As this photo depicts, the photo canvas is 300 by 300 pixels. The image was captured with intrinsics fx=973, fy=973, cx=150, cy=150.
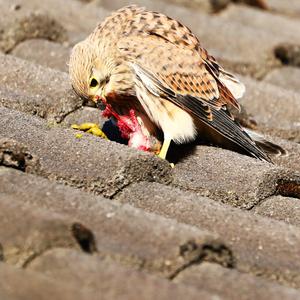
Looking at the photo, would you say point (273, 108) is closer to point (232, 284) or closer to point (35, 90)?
point (35, 90)

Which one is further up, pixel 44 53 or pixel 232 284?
pixel 232 284

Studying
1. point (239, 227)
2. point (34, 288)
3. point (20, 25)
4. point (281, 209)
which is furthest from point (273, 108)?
point (34, 288)

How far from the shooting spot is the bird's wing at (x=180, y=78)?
16.6ft

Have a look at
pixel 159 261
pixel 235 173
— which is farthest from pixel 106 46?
pixel 159 261

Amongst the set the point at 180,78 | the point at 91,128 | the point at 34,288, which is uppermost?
the point at 34,288

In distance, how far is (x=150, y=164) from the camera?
3.99m

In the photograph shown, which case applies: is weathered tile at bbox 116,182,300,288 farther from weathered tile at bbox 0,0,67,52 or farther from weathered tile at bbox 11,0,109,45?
weathered tile at bbox 11,0,109,45

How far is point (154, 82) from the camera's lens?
16.5ft

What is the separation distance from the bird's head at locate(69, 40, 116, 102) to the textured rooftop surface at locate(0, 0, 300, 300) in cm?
8

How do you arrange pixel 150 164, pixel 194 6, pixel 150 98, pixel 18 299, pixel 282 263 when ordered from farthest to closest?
1. pixel 194 6
2. pixel 150 98
3. pixel 150 164
4. pixel 282 263
5. pixel 18 299

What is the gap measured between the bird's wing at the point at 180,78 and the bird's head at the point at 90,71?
13cm

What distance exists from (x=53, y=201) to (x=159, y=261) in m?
0.50

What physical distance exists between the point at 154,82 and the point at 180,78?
0.17 meters

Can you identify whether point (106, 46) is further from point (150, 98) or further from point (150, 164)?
point (150, 164)
